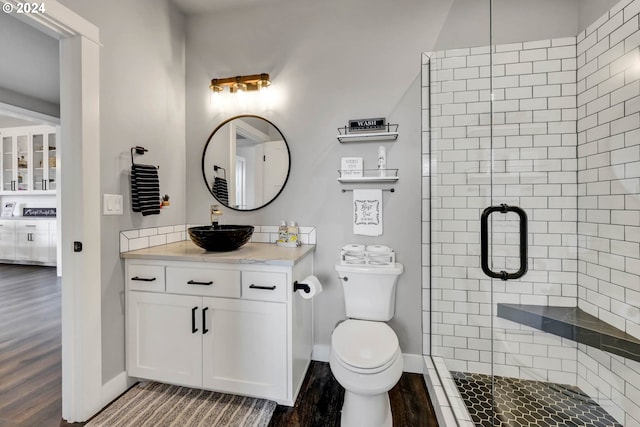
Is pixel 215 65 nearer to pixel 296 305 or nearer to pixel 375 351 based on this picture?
pixel 296 305

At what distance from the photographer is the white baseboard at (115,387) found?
172 centimetres

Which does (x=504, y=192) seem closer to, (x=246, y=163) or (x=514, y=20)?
(x=514, y=20)

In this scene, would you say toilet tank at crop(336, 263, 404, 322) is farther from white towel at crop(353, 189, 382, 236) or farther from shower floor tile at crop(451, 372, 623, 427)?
shower floor tile at crop(451, 372, 623, 427)

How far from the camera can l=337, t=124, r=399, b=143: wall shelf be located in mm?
2012

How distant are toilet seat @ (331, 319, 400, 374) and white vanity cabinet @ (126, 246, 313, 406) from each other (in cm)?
29

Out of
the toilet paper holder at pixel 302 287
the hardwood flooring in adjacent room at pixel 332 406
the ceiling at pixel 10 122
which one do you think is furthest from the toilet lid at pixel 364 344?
the ceiling at pixel 10 122

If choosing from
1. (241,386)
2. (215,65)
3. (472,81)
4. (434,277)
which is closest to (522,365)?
(434,277)

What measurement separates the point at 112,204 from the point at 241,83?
124cm

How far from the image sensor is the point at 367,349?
4.90 feet

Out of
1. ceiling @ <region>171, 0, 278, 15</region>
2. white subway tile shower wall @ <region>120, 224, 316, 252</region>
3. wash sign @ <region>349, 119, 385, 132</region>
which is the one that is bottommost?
white subway tile shower wall @ <region>120, 224, 316, 252</region>

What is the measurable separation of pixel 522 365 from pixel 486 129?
1.46 m

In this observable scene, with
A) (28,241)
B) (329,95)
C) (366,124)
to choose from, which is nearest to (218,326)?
(366,124)

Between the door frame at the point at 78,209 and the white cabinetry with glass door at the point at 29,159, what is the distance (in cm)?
453

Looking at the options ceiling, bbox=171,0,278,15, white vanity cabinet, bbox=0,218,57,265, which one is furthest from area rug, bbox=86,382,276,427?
white vanity cabinet, bbox=0,218,57,265
